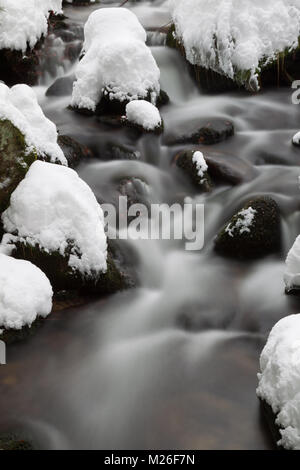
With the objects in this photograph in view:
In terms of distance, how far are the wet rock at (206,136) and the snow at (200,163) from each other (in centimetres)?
75

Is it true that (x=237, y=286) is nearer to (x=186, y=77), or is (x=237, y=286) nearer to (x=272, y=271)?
(x=272, y=271)

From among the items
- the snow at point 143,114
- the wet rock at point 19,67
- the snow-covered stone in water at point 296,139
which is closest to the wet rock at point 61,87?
the wet rock at point 19,67

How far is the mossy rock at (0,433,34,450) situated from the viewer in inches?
108

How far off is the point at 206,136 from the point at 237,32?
2264 millimetres

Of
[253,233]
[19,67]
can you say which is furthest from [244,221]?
[19,67]

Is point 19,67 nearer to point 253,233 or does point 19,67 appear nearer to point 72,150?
→ point 72,150

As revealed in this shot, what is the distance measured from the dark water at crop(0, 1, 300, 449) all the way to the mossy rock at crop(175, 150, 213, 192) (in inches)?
4.3

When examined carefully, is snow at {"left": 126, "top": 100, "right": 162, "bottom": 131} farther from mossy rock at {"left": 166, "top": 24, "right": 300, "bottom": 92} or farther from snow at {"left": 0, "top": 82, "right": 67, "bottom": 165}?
mossy rock at {"left": 166, "top": 24, "right": 300, "bottom": 92}

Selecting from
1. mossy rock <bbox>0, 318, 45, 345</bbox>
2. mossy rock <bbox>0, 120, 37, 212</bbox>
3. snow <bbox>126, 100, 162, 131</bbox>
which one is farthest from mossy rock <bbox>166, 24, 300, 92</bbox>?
mossy rock <bbox>0, 318, 45, 345</bbox>

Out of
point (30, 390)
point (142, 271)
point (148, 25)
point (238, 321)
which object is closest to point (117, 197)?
point (142, 271)

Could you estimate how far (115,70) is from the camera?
6391 millimetres

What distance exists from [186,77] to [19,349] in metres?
5.87

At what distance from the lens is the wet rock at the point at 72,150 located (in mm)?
5697

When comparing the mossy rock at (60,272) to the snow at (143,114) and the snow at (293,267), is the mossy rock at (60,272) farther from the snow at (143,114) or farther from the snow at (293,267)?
the snow at (143,114)
